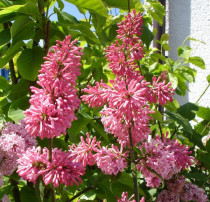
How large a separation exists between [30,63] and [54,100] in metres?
0.37

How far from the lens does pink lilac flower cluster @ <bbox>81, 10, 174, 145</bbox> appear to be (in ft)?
1.84

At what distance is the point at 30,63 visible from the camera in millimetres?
807

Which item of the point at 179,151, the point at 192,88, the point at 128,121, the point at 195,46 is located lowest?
the point at 192,88

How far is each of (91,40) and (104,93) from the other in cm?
28

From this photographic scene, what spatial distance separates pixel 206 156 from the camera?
116cm

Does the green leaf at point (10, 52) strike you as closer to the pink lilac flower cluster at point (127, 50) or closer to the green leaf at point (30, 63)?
the green leaf at point (30, 63)

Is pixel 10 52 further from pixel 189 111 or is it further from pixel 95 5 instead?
pixel 189 111

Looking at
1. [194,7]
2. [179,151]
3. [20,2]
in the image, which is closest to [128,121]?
[179,151]

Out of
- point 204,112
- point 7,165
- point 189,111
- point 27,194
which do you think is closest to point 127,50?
point 7,165

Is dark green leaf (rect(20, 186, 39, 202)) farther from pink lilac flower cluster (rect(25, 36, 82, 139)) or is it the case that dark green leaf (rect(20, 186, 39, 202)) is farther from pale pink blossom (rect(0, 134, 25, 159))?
pink lilac flower cluster (rect(25, 36, 82, 139))

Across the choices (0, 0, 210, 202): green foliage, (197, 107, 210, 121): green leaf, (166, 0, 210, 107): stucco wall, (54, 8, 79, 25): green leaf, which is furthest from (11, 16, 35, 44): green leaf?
(166, 0, 210, 107): stucco wall

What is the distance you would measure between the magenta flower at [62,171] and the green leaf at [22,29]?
353 millimetres

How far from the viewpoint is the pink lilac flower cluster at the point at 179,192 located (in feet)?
3.22

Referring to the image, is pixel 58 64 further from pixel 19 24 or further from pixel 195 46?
pixel 195 46
